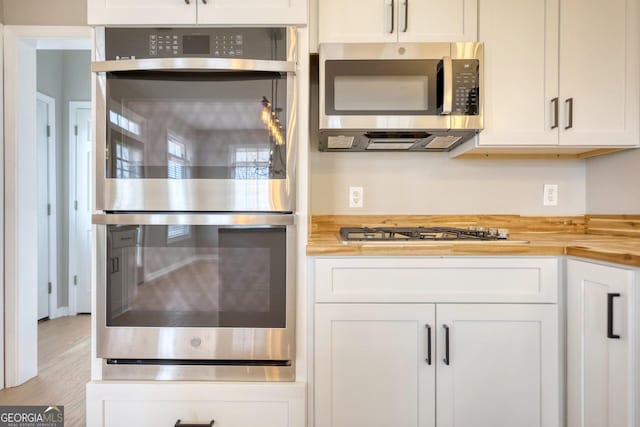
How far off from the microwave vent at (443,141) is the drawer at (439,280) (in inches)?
24.3

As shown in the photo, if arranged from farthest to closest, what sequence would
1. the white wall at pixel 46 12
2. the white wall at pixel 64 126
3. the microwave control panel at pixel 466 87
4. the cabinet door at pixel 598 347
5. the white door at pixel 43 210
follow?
1. the white wall at pixel 64 126
2. the white door at pixel 43 210
3. the white wall at pixel 46 12
4. the microwave control panel at pixel 466 87
5. the cabinet door at pixel 598 347

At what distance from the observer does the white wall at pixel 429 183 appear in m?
1.87

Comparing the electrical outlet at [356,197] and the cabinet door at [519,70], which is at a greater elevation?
the cabinet door at [519,70]

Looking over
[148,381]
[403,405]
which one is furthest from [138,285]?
[403,405]

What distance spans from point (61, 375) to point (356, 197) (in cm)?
203

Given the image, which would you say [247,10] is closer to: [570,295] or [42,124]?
[570,295]

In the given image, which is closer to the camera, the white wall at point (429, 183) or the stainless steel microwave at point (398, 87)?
the stainless steel microwave at point (398, 87)

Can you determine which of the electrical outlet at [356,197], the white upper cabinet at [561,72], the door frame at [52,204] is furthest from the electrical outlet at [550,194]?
the door frame at [52,204]

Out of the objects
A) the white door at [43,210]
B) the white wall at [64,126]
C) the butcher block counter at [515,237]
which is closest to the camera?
the butcher block counter at [515,237]

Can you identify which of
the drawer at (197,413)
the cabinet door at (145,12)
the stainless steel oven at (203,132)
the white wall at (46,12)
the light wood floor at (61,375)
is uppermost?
the white wall at (46,12)

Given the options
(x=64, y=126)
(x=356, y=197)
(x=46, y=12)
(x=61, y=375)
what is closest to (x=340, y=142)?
(x=356, y=197)

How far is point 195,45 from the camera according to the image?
1.29 meters

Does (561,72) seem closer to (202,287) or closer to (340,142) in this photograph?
(340,142)

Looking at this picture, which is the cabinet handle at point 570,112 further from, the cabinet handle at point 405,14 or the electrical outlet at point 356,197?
the electrical outlet at point 356,197
